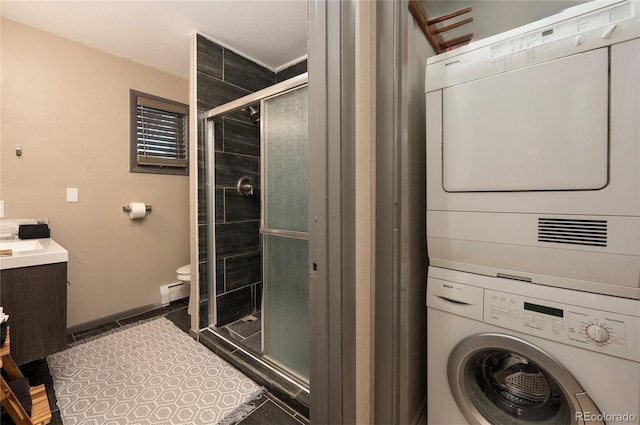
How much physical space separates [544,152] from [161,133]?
2.89 m

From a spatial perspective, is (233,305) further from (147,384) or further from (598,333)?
(598,333)

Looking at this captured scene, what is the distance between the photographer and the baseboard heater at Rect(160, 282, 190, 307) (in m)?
2.61

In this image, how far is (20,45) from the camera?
1.85 m

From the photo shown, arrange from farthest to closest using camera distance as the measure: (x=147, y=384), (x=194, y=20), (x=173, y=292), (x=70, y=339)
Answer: (x=173, y=292)
(x=70, y=339)
(x=194, y=20)
(x=147, y=384)

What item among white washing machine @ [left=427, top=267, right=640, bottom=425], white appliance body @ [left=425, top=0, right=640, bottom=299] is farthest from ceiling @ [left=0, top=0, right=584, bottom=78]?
white washing machine @ [left=427, top=267, right=640, bottom=425]

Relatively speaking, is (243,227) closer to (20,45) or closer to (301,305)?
(301,305)

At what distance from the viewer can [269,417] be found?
133 cm

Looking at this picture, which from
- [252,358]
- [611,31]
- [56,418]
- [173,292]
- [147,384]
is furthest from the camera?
[173,292]

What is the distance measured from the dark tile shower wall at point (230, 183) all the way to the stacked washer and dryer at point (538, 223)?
1.54 meters

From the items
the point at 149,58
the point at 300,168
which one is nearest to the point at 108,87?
the point at 149,58

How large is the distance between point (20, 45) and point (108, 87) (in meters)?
0.51

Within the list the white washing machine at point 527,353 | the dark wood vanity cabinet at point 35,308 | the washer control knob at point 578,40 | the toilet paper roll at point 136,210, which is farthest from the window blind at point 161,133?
the washer control knob at point 578,40

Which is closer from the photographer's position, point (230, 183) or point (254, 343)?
point (254, 343)

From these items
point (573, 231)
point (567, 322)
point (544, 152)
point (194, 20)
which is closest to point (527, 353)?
point (567, 322)
